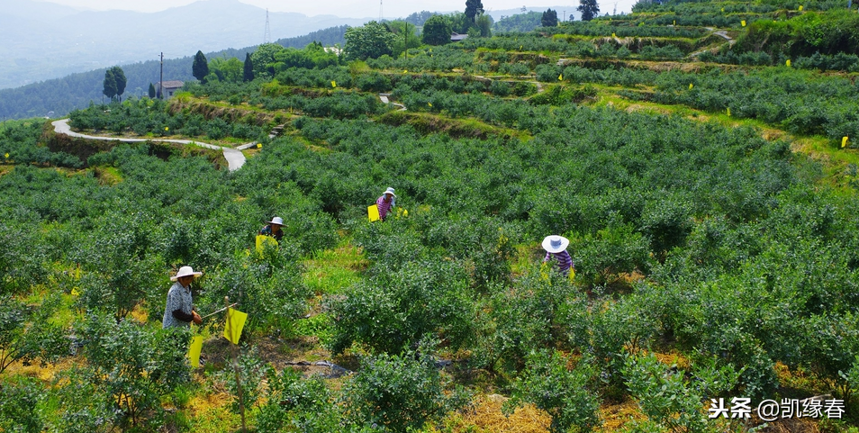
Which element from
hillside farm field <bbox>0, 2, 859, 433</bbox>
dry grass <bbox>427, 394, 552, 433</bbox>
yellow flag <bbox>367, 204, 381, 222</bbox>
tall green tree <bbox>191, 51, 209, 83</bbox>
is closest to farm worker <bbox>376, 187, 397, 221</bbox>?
hillside farm field <bbox>0, 2, 859, 433</bbox>

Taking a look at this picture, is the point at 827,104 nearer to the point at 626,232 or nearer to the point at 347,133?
the point at 626,232

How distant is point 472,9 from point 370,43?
50032mm

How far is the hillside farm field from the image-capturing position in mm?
6062

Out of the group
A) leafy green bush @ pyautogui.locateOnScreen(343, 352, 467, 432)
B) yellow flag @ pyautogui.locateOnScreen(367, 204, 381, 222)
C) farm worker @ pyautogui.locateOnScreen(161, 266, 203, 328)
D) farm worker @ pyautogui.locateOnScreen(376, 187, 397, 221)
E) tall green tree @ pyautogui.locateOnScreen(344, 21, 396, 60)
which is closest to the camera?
leafy green bush @ pyautogui.locateOnScreen(343, 352, 467, 432)

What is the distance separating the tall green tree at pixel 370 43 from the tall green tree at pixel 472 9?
43393 mm

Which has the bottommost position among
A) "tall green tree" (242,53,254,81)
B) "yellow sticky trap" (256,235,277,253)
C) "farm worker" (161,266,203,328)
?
"farm worker" (161,266,203,328)

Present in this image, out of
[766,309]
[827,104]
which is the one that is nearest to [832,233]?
[766,309]

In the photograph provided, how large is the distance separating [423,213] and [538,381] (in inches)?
348

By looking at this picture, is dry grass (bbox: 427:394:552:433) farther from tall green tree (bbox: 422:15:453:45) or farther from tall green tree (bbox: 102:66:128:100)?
tall green tree (bbox: 102:66:128:100)

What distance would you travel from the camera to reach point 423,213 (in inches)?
573

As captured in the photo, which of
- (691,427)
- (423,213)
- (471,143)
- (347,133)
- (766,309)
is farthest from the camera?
(347,133)

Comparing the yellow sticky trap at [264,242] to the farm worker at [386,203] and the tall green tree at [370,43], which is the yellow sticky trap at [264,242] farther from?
the tall green tree at [370,43]

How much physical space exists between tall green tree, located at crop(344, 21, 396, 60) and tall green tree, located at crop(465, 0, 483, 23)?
4339cm

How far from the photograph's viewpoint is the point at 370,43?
86375mm
